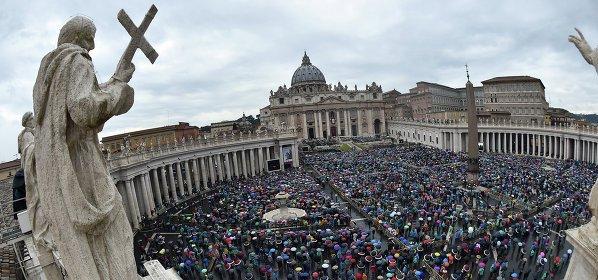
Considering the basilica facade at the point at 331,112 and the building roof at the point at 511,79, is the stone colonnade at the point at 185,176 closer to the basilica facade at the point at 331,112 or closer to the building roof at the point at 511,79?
the basilica facade at the point at 331,112

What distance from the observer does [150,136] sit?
244ft

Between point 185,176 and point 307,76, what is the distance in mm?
89030

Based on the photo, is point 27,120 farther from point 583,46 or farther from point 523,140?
point 523,140

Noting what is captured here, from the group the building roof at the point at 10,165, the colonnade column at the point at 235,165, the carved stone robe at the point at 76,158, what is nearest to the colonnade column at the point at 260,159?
the colonnade column at the point at 235,165

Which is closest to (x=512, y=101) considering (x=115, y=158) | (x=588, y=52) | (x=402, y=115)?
(x=402, y=115)

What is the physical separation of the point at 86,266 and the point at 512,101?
341 ft

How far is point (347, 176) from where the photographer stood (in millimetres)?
46906

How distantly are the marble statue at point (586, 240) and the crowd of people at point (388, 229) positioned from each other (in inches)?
570

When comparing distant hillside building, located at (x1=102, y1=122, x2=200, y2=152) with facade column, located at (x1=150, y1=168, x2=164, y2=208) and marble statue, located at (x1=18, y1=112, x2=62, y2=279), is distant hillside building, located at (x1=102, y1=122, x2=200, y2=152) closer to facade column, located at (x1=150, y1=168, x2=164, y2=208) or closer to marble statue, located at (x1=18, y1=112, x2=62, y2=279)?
facade column, located at (x1=150, y1=168, x2=164, y2=208)

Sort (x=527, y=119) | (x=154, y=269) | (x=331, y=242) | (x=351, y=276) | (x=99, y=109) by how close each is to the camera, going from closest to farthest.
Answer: (x=99, y=109), (x=154, y=269), (x=351, y=276), (x=331, y=242), (x=527, y=119)

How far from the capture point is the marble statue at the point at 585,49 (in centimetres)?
491

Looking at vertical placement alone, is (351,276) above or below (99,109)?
below

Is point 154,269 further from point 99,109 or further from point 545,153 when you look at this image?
point 545,153

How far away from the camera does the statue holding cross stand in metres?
3.33
